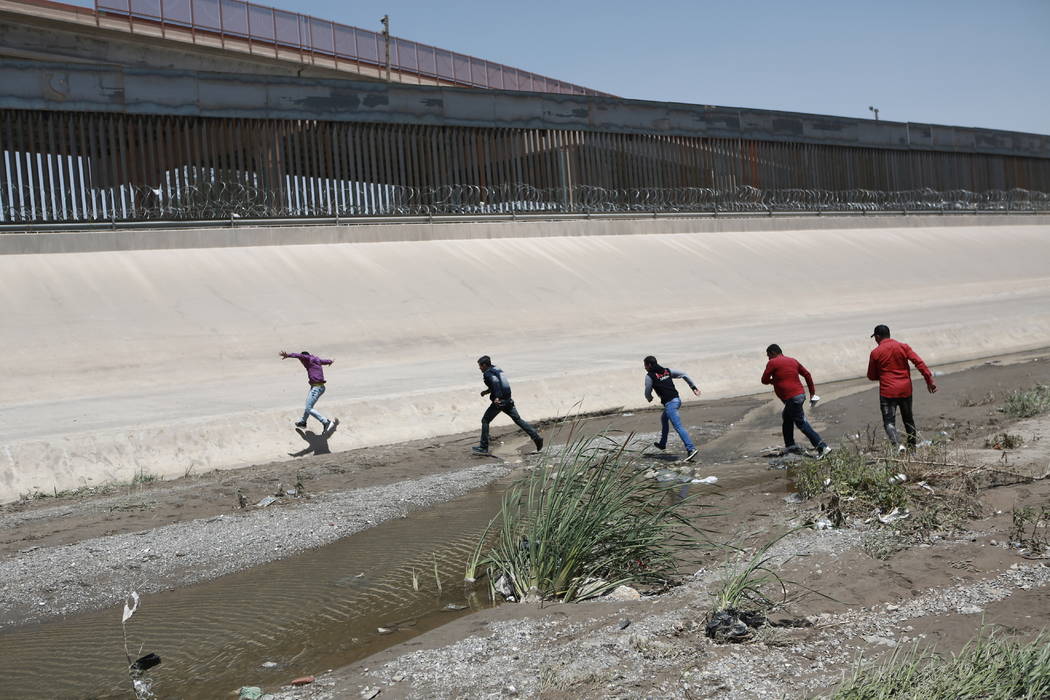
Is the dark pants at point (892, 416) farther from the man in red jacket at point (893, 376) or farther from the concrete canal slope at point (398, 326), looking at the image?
the concrete canal slope at point (398, 326)

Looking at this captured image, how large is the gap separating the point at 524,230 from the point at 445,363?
9989 mm

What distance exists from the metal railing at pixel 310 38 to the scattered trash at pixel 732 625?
93.0 feet

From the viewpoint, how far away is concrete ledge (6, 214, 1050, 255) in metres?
20.8

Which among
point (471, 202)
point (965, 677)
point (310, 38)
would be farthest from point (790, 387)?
point (310, 38)

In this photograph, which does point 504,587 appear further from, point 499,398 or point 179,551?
point 499,398

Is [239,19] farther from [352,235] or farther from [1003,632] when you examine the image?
[1003,632]

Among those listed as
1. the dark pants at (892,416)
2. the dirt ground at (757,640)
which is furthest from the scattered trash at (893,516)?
the dark pants at (892,416)

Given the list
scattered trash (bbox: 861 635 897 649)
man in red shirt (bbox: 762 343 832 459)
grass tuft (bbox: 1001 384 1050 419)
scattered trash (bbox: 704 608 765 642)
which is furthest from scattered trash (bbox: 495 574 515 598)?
grass tuft (bbox: 1001 384 1050 419)

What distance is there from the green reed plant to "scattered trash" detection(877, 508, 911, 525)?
165 centimetres

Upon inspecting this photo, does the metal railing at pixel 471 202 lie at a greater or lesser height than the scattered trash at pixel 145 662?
greater

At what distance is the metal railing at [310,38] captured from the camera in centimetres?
2875

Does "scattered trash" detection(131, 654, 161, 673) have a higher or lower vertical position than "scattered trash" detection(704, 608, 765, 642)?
lower

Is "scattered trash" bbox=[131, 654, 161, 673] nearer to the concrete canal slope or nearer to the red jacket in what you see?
the concrete canal slope

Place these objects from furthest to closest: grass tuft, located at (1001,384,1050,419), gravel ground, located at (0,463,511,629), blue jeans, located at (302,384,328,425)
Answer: blue jeans, located at (302,384,328,425) < grass tuft, located at (1001,384,1050,419) < gravel ground, located at (0,463,511,629)
